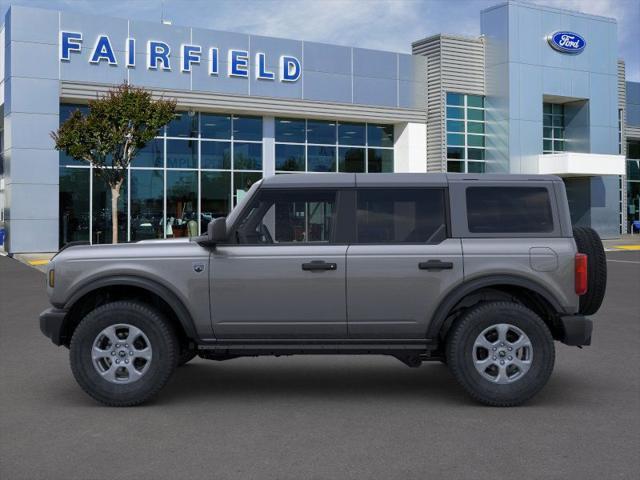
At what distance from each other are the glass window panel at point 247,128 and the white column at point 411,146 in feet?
20.6

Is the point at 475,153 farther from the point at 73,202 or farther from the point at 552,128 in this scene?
the point at 73,202

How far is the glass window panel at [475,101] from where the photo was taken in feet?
111

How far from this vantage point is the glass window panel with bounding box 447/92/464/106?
108ft

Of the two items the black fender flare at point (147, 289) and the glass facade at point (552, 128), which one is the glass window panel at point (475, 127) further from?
the black fender flare at point (147, 289)

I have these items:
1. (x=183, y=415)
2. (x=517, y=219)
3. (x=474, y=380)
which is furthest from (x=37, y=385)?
(x=517, y=219)

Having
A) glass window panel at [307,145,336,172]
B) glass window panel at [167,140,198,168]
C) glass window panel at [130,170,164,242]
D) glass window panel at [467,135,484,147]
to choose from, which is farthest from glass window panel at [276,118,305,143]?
glass window panel at [467,135,484,147]

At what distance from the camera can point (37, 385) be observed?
22.9 feet

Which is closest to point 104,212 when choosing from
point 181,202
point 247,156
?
A: point 181,202

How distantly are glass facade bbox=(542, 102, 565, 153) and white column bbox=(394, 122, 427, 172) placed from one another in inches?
248

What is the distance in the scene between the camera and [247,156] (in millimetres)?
29984

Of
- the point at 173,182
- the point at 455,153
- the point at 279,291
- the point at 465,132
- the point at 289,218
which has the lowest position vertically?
the point at 279,291

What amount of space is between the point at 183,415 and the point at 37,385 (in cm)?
181

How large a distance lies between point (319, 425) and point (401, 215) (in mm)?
1792

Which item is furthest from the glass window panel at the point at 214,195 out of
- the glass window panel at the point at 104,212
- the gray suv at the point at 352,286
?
the gray suv at the point at 352,286
